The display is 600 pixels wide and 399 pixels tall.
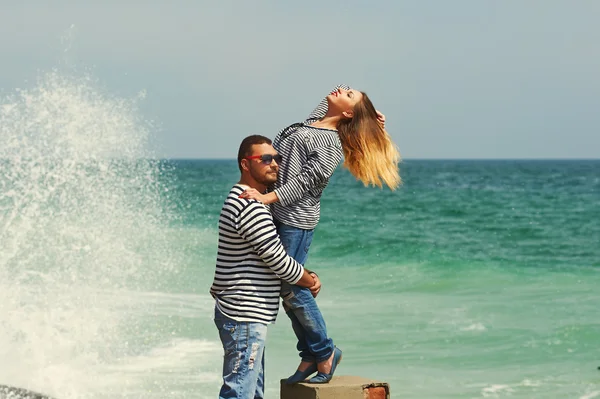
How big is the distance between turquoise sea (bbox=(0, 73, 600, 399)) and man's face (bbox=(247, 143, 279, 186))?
370 centimetres

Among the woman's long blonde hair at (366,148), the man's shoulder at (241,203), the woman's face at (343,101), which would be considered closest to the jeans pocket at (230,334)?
the man's shoulder at (241,203)

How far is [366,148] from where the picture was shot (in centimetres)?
490

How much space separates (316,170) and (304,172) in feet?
0.19

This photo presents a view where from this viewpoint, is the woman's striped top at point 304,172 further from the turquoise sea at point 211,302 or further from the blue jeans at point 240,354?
the turquoise sea at point 211,302

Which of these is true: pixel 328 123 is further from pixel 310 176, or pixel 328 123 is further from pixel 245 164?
pixel 245 164

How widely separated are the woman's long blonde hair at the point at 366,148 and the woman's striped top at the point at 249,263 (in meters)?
0.75

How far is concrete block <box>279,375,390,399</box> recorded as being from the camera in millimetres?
4875

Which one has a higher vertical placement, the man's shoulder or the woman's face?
the woman's face

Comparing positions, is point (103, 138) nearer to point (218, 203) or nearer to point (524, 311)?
point (524, 311)

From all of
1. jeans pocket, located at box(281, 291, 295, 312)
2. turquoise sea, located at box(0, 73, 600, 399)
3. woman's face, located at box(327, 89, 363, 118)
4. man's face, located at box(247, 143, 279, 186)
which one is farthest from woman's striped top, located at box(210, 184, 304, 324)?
turquoise sea, located at box(0, 73, 600, 399)

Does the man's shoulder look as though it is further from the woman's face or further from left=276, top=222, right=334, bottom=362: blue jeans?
the woman's face

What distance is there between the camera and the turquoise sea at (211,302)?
8.69 meters

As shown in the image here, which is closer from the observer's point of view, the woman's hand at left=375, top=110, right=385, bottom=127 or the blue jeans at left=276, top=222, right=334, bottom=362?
the blue jeans at left=276, top=222, right=334, bottom=362

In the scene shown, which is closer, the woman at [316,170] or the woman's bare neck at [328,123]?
the woman at [316,170]
